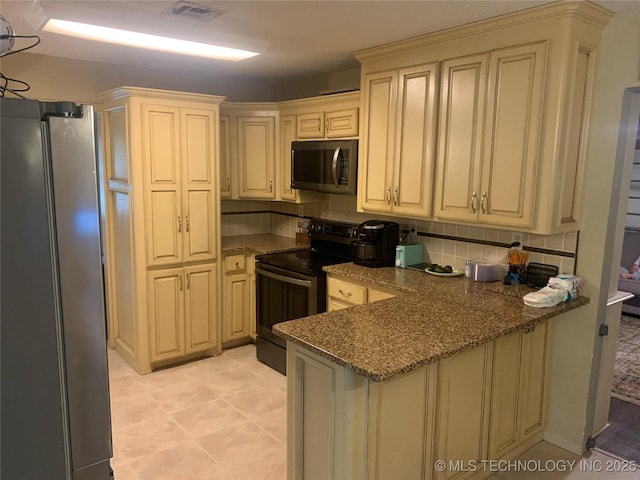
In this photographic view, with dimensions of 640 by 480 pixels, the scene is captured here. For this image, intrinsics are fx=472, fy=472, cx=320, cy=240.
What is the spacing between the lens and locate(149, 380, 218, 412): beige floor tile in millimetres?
3396

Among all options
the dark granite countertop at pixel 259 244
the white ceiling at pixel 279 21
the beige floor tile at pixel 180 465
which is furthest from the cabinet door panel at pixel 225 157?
the beige floor tile at pixel 180 465

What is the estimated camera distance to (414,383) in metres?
2.08

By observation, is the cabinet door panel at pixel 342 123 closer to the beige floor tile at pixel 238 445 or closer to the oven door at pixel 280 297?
the oven door at pixel 280 297

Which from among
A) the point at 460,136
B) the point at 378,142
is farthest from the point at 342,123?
the point at 460,136

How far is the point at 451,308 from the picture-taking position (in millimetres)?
2490

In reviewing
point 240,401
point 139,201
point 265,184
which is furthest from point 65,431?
point 265,184

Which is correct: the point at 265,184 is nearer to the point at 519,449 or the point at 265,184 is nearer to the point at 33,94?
the point at 33,94

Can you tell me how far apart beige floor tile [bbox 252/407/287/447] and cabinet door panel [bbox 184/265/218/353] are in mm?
1130

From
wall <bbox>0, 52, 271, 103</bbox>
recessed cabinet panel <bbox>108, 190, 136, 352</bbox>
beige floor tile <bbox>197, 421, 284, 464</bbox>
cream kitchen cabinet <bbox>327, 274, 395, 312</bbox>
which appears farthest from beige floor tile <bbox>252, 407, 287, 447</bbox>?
wall <bbox>0, 52, 271, 103</bbox>

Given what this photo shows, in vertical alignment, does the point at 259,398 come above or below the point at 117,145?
below

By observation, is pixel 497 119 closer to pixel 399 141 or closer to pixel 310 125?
pixel 399 141

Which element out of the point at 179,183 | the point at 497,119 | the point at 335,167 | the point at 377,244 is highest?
the point at 497,119

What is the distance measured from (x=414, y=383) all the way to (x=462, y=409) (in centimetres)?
41

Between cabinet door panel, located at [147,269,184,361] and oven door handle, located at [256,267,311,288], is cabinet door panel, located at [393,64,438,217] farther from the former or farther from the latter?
cabinet door panel, located at [147,269,184,361]
